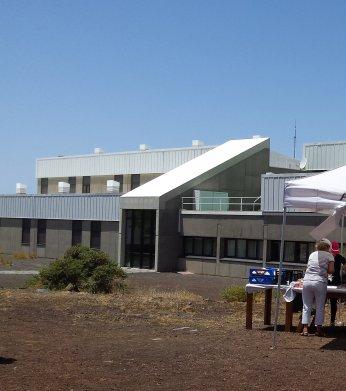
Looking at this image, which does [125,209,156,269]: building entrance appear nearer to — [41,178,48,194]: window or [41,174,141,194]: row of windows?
[41,174,141,194]: row of windows

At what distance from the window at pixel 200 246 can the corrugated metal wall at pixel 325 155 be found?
6297 mm

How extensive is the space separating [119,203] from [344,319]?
25702 mm

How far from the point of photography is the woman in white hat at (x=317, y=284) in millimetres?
11602

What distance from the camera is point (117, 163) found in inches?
2052

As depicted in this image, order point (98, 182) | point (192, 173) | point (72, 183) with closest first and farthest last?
point (192, 173), point (98, 182), point (72, 183)

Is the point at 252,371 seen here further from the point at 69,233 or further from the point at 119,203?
the point at 69,233

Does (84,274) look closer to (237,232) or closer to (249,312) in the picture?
(249,312)

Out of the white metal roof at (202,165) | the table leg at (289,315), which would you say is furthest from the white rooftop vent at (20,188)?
the table leg at (289,315)

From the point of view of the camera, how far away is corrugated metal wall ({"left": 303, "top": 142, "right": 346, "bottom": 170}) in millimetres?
36406

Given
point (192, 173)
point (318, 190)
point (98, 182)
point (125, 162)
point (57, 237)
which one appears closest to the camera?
point (318, 190)

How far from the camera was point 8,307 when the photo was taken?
51.4 ft

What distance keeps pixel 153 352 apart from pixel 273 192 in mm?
23915

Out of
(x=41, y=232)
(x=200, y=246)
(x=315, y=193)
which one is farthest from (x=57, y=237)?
(x=315, y=193)

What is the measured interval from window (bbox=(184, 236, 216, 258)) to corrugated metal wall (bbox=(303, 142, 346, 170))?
6297 mm
